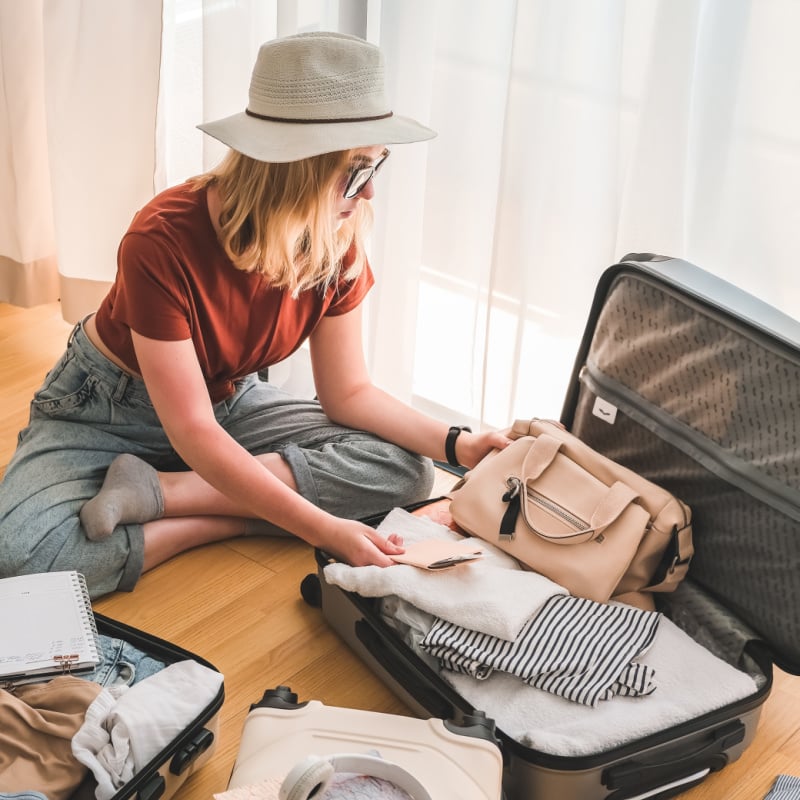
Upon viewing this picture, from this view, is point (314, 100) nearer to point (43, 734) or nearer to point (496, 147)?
point (496, 147)

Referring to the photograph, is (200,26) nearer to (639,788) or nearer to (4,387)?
(4,387)

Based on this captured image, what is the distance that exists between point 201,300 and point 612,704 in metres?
0.74

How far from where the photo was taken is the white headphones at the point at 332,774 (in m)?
0.90

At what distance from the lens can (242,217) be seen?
4.47 feet

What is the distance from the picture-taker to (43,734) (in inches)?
44.6

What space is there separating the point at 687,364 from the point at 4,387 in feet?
4.34

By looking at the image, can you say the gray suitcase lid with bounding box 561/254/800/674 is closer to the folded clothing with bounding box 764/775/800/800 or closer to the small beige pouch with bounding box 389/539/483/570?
the folded clothing with bounding box 764/775/800/800

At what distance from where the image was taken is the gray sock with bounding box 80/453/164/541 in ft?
4.75

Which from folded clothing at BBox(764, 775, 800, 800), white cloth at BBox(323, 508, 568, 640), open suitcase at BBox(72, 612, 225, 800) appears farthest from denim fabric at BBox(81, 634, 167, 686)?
folded clothing at BBox(764, 775, 800, 800)

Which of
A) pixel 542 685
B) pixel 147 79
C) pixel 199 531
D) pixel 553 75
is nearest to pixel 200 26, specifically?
pixel 147 79

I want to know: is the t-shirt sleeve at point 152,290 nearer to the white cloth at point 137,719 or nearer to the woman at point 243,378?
the woman at point 243,378

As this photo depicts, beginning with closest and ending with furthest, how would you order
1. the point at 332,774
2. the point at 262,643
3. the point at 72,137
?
the point at 332,774 → the point at 262,643 → the point at 72,137

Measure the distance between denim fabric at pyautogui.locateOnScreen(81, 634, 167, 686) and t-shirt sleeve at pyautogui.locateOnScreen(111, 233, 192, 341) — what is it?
394mm

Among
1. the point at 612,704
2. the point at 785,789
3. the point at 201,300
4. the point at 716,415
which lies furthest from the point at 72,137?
the point at 785,789
